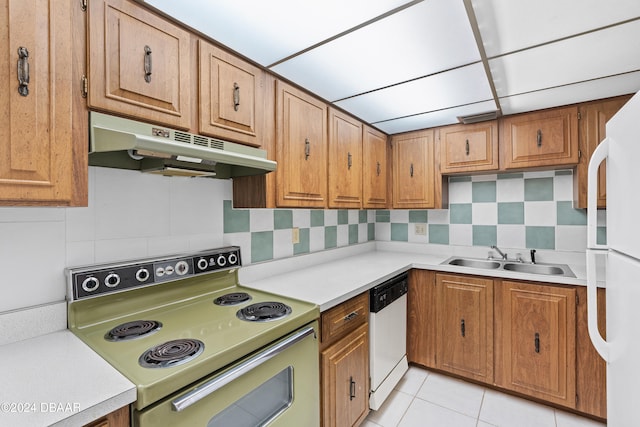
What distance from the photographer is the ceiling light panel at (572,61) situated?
50.4 inches

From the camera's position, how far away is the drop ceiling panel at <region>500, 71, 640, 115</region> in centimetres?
167

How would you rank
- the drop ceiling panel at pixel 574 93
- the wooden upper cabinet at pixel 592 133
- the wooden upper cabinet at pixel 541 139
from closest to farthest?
1. the drop ceiling panel at pixel 574 93
2. the wooden upper cabinet at pixel 592 133
3. the wooden upper cabinet at pixel 541 139

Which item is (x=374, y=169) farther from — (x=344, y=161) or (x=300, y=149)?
(x=300, y=149)

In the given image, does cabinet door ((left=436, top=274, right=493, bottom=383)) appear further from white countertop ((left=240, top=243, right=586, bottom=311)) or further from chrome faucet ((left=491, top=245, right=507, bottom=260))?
chrome faucet ((left=491, top=245, right=507, bottom=260))

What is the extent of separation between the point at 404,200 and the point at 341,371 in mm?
1656

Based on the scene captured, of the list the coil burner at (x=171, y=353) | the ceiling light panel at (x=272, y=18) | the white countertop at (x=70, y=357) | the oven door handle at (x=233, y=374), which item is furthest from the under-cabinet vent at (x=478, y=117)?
the coil burner at (x=171, y=353)

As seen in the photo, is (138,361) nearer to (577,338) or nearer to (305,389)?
(305,389)

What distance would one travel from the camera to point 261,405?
44.1 inches

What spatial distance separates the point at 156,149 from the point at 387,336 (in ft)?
5.80

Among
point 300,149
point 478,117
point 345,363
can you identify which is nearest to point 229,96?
point 300,149

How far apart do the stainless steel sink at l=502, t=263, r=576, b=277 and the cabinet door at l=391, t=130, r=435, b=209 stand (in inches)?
31.4

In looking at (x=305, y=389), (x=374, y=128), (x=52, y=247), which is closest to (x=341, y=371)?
(x=305, y=389)

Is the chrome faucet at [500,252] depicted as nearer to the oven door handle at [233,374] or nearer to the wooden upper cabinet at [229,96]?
the oven door handle at [233,374]

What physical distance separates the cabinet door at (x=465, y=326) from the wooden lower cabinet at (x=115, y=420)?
2060 mm
